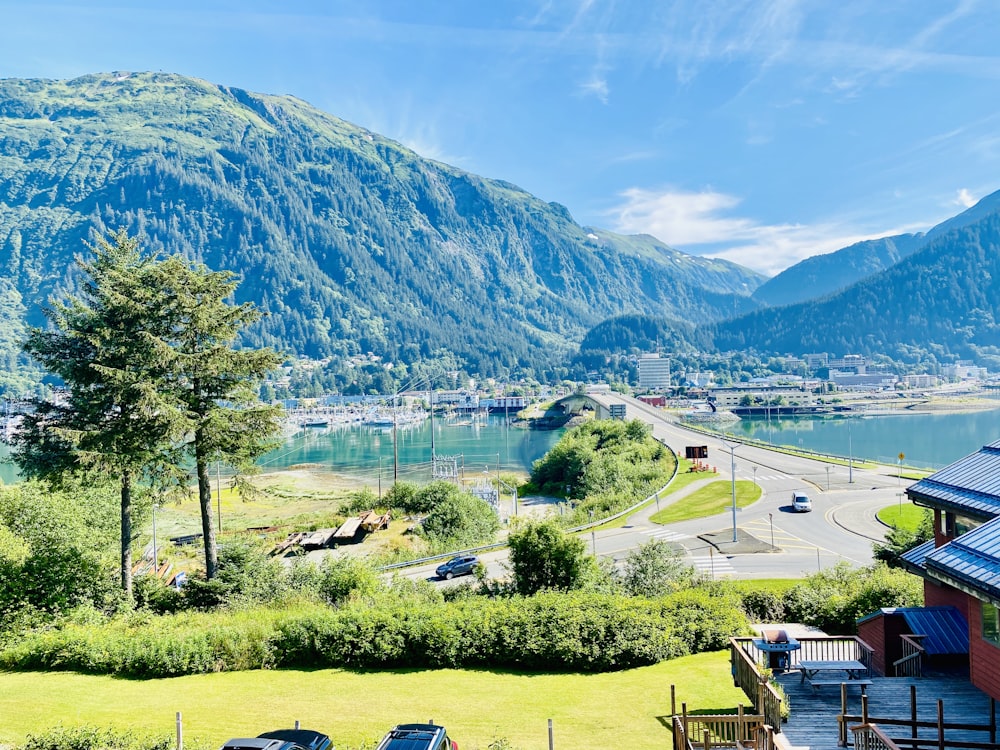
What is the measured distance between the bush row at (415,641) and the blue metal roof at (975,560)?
744cm

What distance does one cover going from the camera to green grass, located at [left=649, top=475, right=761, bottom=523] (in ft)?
146

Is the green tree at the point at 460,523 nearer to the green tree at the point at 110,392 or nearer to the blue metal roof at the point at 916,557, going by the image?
the green tree at the point at 110,392

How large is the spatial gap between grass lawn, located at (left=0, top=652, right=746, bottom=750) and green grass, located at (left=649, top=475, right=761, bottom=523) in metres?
29.7

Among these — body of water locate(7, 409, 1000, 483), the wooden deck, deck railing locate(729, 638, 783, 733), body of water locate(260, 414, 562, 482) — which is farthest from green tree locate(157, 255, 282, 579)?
body of water locate(260, 414, 562, 482)

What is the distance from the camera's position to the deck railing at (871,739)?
7.68 meters

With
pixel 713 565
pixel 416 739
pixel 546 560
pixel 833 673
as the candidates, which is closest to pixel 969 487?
pixel 833 673

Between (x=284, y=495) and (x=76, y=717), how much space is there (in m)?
66.3

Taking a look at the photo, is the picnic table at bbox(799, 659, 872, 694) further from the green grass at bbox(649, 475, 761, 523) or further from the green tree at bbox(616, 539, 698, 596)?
the green grass at bbox(649, 475, 761, 523)

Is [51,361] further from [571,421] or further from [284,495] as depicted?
[571,421]

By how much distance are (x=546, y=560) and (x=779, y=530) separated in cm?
2261

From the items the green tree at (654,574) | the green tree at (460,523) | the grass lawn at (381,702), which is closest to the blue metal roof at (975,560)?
the grass lawn at (381,702)

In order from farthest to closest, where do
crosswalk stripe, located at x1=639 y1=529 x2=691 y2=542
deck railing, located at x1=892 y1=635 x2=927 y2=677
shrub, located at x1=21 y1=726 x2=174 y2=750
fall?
crosswalk stripe, located at x1=639 y1=529 x2=691 y2=542 < deck railing, located at x1=892 y1=635 x2=927 y2=677 < shrub, located at x1=21 y1=726 x2=174 y2=750

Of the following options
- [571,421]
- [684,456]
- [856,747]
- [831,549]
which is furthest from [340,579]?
[571,421]

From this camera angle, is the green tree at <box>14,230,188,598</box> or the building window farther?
the green tree at <box>14,230,188,598</box>
